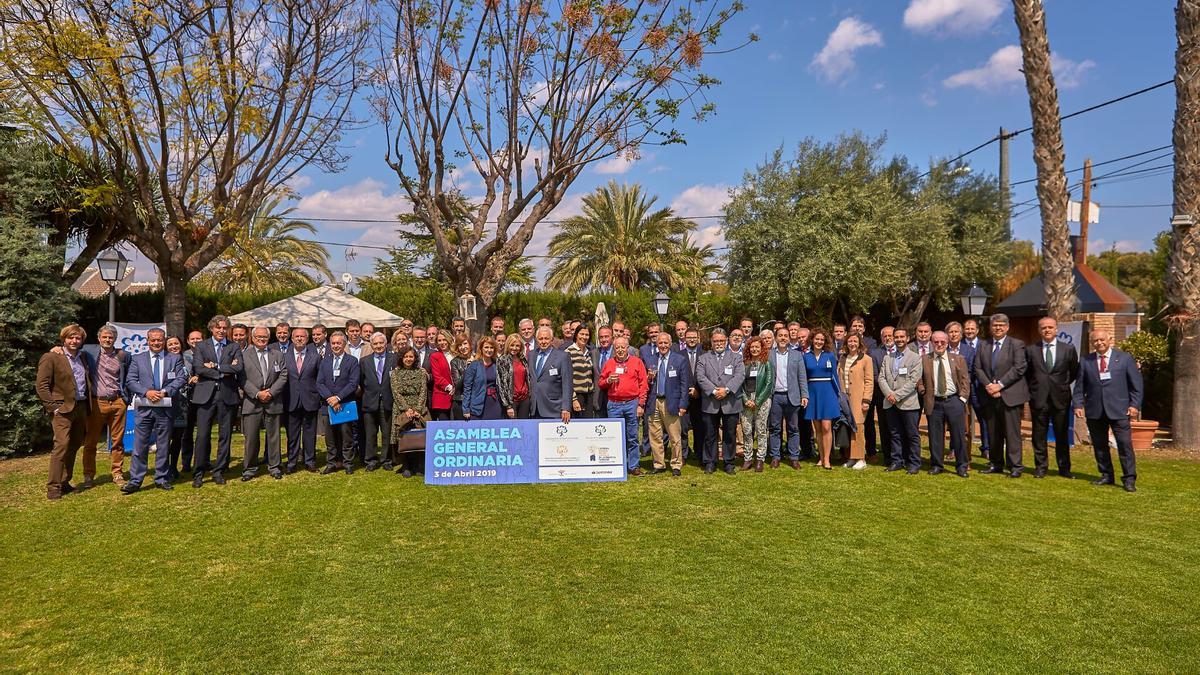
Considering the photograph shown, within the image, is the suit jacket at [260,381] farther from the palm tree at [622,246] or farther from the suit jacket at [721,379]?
the palm tree at [622,246]

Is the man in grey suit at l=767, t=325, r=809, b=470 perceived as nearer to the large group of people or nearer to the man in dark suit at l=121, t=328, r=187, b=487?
the large group of people

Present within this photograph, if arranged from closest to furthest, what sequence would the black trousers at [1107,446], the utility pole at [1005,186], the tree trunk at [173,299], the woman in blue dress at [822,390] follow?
the black trousers at [1107,446]
the woman in blue dress at [822,390]
the tree trunk at [173,299]
the utility pole at [1005,186]

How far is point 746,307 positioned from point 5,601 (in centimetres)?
2130

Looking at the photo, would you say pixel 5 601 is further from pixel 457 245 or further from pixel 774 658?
pixel 457 245

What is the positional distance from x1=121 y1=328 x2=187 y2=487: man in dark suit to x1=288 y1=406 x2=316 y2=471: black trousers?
127 centimetres

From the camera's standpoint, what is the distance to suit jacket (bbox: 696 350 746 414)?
8.53 m

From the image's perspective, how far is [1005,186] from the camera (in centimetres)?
2344

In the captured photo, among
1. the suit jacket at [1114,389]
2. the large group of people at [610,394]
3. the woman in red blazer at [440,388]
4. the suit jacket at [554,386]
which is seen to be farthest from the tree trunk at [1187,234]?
the woman in red blazer at [440,388]

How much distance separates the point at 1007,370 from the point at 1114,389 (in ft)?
3.35

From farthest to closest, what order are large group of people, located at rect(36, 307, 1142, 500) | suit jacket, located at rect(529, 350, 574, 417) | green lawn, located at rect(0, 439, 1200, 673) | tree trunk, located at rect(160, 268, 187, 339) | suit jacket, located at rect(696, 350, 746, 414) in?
1. tree trunk, located at rect(160, 268, 187, 339)
2. suit jacket, located at rect(696, 350, 746, 414)
3. suit jacket, located at rect(529, 350, 574, 417)
4. large group of people, located at rect(36, 307, 1142, 500)
5. green lawn, located at rect(0, 439, 1200, 673)

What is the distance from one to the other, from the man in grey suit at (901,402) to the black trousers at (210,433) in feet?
25.2

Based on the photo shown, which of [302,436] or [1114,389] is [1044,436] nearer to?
[1114,389]

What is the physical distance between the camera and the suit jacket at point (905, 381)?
8430 mm

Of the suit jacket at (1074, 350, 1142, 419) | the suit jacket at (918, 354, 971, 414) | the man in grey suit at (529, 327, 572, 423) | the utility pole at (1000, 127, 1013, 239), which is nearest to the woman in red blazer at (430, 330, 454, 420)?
the man in grey suit at (529, 327, 572, 423)
